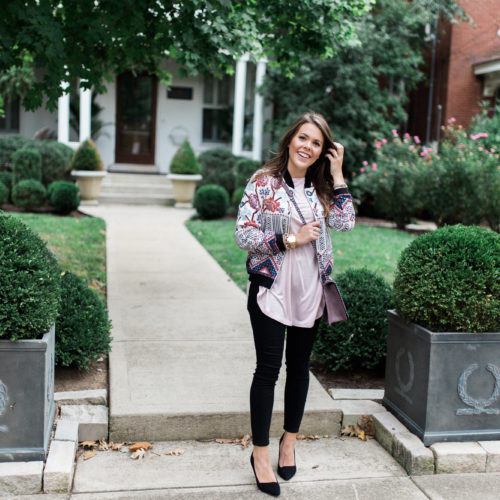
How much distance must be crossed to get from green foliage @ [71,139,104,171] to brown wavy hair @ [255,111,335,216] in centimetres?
1244

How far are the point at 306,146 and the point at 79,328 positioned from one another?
1989mm

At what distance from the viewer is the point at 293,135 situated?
3.22 m

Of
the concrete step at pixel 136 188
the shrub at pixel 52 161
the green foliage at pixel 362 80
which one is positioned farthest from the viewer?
the concrete step at pixel 136 188

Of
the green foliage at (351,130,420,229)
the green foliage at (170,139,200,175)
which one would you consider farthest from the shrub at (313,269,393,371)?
the green foliage at (170,139,200,175)

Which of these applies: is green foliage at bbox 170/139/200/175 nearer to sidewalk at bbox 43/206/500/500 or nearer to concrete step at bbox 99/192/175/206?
concrete step at bbox 99/192/175/206

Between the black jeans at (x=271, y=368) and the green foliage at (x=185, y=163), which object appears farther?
the green foliage at (x=185, y=163)

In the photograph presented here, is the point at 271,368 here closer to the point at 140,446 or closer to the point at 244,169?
the point at 140,446

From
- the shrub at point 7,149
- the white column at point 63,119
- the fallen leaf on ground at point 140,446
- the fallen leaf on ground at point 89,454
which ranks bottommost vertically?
the fallen leaf on ground at point 89,454

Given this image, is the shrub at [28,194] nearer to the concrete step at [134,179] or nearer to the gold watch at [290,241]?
the concrete step at [134,179]

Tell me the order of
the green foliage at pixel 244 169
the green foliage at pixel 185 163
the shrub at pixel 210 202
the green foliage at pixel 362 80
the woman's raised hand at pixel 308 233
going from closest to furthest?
1. the woman's raised hand at pixel 308 233
2. the shrub at pixel 210 202
3. the green foliage at pixel 362 80
4. the green foliage at pixel 244 169
5. the green foliage at pixel 185 163

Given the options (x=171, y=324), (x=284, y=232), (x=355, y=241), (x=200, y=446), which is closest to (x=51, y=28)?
(x=171, y=324)

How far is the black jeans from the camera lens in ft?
10.1

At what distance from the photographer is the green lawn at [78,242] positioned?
7.60 meters

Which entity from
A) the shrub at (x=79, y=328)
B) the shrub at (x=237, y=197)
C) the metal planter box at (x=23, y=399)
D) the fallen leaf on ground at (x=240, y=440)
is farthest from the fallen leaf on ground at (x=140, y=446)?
the shrub at (x=237, y=197)
